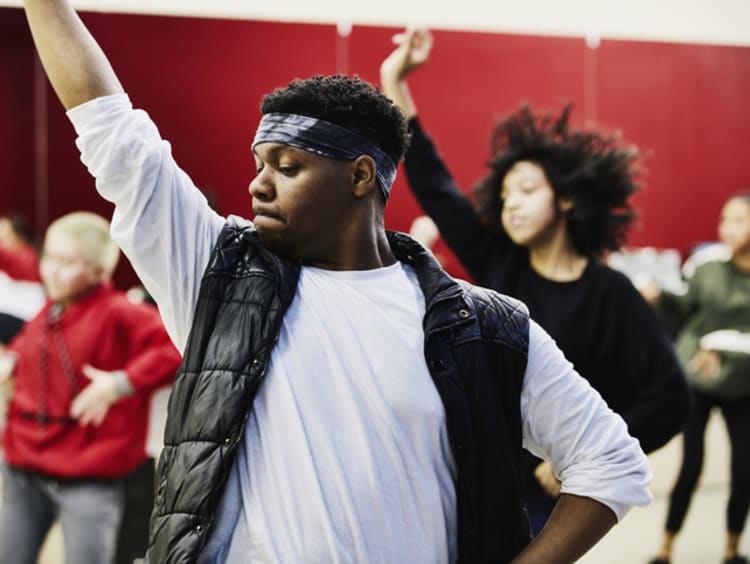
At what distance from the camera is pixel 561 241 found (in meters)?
2.68

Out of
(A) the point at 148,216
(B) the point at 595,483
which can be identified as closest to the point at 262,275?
(A) the point at 148,216

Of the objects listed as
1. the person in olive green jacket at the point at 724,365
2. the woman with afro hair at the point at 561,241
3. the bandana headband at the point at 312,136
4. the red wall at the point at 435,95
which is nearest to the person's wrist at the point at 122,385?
the woman with afro hair at the point at 561,241

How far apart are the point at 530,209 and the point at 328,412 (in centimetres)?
141

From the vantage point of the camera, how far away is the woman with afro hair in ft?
8.25

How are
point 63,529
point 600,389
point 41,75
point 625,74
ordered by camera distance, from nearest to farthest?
1. point 600,389
2. point 63,529
3. point 41,75
4. point 625,74

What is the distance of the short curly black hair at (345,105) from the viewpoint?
146 cm

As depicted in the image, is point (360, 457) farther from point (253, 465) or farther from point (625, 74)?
point (625, 74)

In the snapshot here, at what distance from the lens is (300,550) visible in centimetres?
134

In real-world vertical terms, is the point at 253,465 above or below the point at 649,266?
below

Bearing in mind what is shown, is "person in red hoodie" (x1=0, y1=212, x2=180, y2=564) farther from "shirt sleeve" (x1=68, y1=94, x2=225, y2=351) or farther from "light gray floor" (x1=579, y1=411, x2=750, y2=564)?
"light gray floor" (x1=579, y1=411, x2=750, y2=564)

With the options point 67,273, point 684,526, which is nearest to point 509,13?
point 684,526

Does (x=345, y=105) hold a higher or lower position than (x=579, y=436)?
higher

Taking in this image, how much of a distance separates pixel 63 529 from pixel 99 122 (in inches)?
76.9

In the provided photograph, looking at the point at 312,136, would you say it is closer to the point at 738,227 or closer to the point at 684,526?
the point at 738,227
